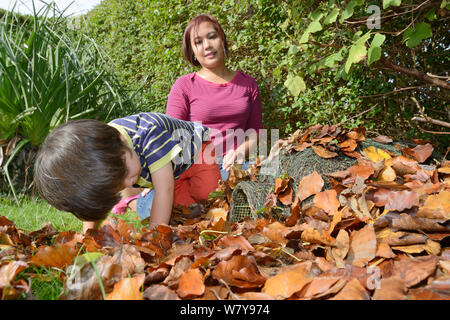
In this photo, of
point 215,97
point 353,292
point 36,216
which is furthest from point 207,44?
point 353,292

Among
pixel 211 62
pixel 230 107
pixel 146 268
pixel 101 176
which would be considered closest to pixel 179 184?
pixel 230 107

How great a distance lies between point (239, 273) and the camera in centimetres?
85

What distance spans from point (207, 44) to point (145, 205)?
3.98 ft

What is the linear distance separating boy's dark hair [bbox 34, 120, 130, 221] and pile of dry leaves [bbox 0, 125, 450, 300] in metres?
0.13

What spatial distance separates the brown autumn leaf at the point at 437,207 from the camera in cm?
100

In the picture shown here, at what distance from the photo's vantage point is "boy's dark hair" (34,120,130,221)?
1.35 m

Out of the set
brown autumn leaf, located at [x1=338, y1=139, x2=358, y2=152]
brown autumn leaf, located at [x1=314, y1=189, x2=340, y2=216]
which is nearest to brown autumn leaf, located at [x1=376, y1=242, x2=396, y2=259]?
brown autumn leaf, located at [x1=314, y1=189, x2=340, y2=216]

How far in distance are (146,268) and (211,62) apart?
1882mm

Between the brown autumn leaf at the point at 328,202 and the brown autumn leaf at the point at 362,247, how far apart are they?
0.24m

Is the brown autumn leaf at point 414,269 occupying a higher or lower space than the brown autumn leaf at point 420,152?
lower

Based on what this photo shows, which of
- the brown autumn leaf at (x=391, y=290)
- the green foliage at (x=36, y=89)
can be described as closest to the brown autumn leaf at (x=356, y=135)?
the brown autumn leaf at (x=391, y=290)

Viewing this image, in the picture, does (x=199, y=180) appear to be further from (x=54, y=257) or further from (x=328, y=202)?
(x=54, y=257)

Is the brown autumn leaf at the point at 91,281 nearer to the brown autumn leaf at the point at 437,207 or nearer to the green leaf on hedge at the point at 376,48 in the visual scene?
the brown autumn leaf at the point at 437,207
